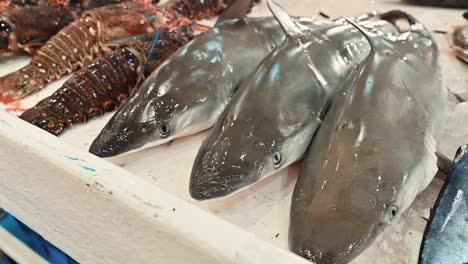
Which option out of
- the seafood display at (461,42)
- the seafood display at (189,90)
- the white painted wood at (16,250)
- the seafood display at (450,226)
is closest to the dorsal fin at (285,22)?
the seafood display at (189,90)

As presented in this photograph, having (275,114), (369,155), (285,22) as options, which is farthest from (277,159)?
(285,22)

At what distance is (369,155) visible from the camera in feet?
3.25

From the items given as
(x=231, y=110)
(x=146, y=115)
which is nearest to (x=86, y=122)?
(x=146, y=115)

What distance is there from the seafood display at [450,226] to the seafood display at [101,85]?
104cm

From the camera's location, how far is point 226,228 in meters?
0.85

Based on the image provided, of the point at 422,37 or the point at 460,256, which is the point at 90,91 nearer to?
the point at 422,37

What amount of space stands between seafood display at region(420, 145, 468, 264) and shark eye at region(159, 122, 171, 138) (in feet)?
2.23

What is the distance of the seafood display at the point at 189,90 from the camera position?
1257mm

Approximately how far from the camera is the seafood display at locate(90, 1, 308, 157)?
126cm

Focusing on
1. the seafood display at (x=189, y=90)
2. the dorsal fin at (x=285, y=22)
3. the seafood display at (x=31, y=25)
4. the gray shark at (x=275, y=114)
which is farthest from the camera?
the seafood display at (x=31, y=25)

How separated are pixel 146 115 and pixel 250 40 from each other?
1.43 feet

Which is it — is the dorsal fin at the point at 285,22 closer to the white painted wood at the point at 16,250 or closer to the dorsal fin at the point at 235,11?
the dorsal fin at the point at 235,11

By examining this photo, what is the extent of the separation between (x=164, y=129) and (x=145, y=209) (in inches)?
15.8

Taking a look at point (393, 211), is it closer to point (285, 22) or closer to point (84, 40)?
point (285, 22)
